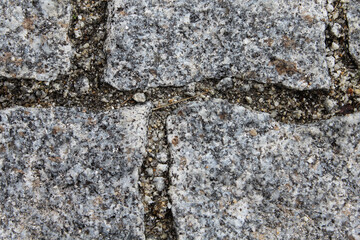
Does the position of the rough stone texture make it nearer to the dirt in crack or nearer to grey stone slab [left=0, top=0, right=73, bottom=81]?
the dirt in crack

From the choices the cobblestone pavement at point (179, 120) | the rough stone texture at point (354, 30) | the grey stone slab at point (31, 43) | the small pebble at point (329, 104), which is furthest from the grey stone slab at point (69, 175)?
the rough stone texture at point (354, 30)

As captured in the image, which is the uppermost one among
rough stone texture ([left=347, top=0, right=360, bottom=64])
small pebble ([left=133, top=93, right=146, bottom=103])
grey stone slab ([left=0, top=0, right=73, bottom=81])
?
rough stone texture ([left=347, top=0, right=360, bottom=64])

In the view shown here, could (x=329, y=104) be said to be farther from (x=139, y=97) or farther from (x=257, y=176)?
(x=139, y=97)

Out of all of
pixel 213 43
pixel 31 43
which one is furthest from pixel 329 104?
pixel 31 43

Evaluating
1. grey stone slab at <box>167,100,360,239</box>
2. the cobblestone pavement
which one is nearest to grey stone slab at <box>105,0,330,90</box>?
the cobblestone pavement

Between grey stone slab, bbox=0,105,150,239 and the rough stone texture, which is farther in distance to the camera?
the rough stone texture

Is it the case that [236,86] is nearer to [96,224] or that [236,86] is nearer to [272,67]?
[272,67]

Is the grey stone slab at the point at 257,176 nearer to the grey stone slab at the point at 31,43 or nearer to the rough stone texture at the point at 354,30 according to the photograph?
the rough stone texture at the point at 354,30
